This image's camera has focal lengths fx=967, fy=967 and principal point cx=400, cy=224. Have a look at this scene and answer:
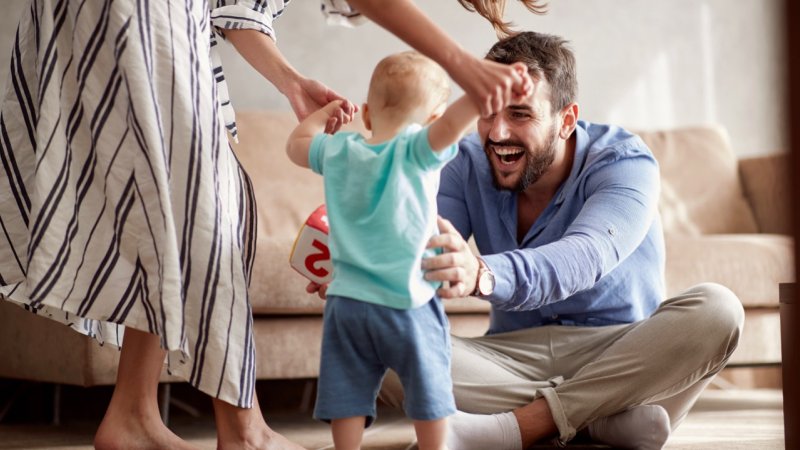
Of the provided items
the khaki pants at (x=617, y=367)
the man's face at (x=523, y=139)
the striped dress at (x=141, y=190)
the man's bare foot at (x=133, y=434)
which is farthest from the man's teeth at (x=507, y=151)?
the man's bare foot at (x=133, y=434)

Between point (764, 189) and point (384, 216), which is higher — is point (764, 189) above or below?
below

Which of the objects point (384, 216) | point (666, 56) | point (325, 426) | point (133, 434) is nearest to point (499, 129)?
point (384, 216)

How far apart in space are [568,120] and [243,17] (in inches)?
24.6

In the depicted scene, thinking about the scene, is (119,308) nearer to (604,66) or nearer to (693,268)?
(693,268)

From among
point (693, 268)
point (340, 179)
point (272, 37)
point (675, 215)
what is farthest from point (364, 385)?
point (675, 215)

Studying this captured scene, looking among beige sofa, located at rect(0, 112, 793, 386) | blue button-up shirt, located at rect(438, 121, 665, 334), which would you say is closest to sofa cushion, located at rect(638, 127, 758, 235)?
beige sofa, located at rect(0, 112, 793, 386)

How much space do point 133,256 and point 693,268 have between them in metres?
1.60

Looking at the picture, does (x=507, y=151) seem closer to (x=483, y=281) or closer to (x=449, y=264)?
(x=483, y=281)

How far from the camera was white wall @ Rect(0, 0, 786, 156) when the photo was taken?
336 cm

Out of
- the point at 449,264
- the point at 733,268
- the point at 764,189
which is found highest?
the point at 449,264

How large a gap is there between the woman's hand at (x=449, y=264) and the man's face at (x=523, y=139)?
1.72ft

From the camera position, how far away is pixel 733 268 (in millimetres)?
2467

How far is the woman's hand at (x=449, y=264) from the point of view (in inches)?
46.2

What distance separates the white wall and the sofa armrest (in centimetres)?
37
